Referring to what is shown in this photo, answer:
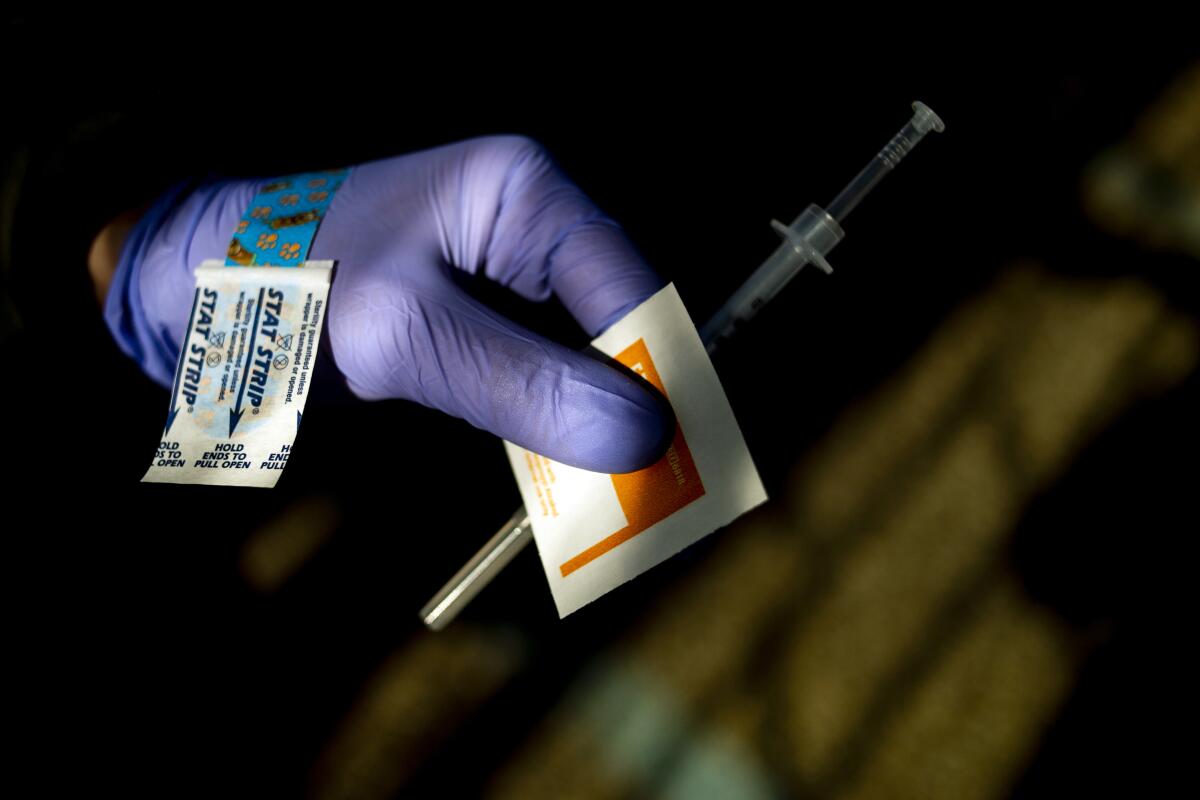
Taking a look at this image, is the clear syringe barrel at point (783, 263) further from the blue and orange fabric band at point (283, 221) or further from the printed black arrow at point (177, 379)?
the printed black arrow at point (177, 379)

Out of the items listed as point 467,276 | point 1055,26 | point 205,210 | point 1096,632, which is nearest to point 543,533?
point 467,276

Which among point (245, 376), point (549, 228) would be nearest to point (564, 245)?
point (549, 228)

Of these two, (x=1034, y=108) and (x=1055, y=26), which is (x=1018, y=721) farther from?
(x=1055, y=26)

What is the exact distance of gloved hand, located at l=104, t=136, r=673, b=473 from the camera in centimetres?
87

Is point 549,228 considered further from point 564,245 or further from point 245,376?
point 245,376

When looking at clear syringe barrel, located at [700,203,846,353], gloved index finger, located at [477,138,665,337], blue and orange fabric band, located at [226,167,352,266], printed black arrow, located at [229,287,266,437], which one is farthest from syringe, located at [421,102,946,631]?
blue and orange fabric band, located at [226,167,352,266]

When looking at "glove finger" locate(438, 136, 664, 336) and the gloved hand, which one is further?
"glove finger" locate(438, 136, 664, 336)

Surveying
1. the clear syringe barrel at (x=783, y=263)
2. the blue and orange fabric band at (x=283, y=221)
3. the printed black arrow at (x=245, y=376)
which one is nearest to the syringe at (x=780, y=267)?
the clear syringe barrel at (x=783, y=263)

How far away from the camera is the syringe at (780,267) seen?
90cm

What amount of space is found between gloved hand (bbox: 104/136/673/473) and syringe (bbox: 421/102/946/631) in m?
0.14

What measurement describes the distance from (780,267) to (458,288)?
0.45 metres

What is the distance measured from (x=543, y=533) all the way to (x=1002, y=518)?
0.90 meters

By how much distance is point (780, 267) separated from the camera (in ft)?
3.08

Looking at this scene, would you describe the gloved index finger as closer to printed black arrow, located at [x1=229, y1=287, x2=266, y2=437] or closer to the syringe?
the syringe
